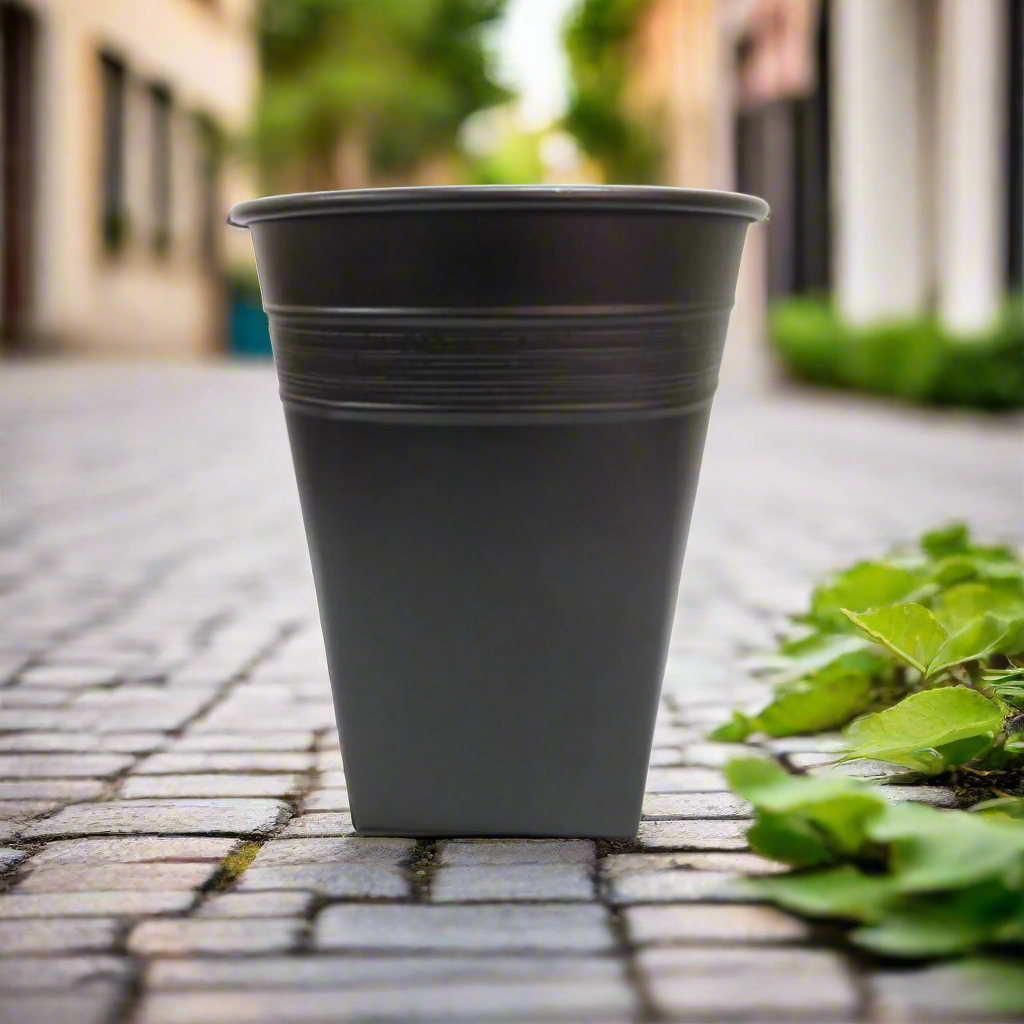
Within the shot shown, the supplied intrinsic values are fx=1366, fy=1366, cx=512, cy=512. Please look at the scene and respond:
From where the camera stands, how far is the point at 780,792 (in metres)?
1.72

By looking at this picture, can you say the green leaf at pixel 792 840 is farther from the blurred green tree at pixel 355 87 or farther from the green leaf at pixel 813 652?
the blurred green tree at pixel 355 87

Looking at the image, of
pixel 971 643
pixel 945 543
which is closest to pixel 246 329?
pixel 945 543

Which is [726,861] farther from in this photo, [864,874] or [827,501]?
[827,501]

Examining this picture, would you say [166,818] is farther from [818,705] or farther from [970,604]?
[970,604]

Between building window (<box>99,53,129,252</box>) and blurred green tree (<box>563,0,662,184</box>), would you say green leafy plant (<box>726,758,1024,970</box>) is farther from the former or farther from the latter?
blurred green tree (<box>563,0,662,184</box>)

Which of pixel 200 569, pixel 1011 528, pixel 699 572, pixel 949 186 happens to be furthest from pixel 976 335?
pixel 200 569

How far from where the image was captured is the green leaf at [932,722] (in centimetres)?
205

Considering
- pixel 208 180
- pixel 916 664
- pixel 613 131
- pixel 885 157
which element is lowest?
pixel 916 664

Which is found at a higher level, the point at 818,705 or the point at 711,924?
the point at 818,705

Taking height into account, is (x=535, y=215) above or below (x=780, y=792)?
above

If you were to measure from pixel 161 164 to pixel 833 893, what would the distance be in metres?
20.0

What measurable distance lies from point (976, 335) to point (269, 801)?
9.58m

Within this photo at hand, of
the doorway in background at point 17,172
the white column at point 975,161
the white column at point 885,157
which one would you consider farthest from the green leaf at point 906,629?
the doorway in background at point 17,172

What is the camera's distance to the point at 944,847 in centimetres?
161
